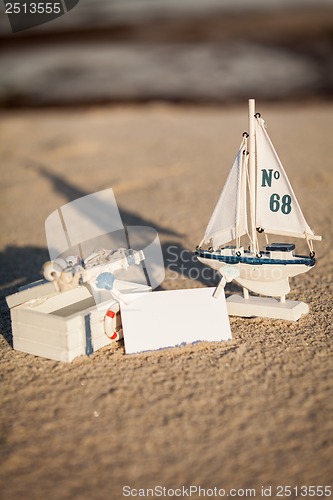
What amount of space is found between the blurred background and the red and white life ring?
13605 millimetres

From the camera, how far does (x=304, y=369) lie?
4285 mm

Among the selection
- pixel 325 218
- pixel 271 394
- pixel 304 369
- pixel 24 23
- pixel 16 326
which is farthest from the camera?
pixel 24 23

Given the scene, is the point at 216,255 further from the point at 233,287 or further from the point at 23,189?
the point at 23,189

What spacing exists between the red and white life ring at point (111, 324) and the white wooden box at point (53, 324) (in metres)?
0.03

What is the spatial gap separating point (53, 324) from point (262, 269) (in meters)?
1.67

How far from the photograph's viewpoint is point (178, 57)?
84.3 feet

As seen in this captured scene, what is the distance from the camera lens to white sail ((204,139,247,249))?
4.59 meters

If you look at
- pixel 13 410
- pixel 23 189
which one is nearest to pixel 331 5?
pixel 23 189

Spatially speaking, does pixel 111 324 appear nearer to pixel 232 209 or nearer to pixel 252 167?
pixel 232 209

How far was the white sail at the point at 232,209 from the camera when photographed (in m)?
4.59

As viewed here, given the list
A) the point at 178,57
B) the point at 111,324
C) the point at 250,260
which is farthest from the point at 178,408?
the point at 178,57

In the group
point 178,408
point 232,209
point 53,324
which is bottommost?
point 178,408

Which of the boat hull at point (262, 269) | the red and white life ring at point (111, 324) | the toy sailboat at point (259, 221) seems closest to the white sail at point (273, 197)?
the toy sailboat at point (259, 221)

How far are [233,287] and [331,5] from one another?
39.1 metres
